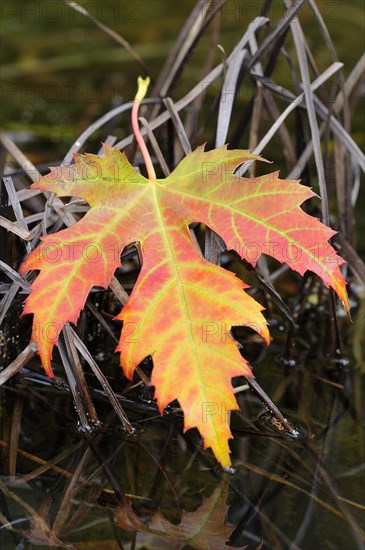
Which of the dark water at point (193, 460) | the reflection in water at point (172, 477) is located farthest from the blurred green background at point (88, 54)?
the reflection in water at point (172, 477)

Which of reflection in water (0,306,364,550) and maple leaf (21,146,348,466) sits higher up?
maple leaf (21,146,348,466)

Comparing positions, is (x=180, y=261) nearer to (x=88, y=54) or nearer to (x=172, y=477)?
(x=172, y=477)

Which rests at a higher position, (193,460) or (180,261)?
(180,261)

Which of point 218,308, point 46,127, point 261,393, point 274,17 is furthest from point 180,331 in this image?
point 274,17

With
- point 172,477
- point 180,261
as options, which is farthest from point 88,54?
point 172,477

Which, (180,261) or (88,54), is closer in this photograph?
(180,261)

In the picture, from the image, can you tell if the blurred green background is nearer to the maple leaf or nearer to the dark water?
the dark water

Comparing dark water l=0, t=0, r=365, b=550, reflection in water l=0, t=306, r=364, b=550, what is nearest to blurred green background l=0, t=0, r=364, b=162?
dark water l=0, t=0, r=365, b=550
